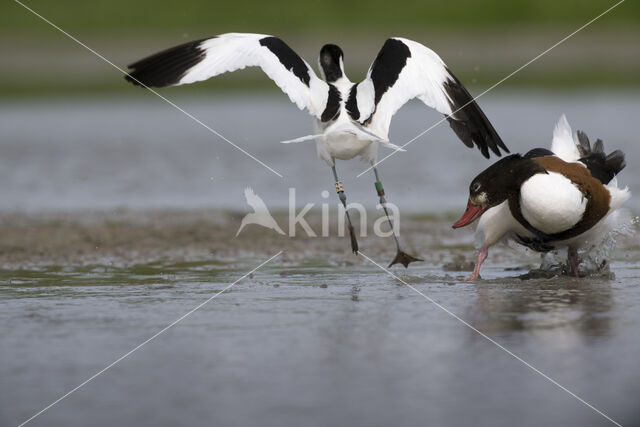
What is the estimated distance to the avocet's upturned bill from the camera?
323 inches

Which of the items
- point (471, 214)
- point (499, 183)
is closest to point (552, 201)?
point (499, 183)

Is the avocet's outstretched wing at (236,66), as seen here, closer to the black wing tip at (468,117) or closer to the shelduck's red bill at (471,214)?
the black wing tip at (468,117)

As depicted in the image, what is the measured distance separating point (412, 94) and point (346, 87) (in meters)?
0.65

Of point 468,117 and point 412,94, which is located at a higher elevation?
point 412,94

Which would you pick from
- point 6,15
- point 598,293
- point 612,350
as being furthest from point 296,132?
point 6,15

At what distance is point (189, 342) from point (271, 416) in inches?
55.1

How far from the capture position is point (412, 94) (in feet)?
27.0

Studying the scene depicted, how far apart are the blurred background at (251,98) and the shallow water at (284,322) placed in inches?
11.3

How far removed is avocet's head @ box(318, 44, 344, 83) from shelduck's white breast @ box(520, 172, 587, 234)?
226 centimetres

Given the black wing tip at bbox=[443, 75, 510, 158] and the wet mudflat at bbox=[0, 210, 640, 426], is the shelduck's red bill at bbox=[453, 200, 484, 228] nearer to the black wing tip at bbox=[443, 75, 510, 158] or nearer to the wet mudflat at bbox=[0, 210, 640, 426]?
the wet mudflat at bbox=[0, 210, 640, 426]

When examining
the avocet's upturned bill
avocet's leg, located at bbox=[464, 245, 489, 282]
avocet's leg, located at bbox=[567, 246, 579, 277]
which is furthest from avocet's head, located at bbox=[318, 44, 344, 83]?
avocet's leg, located at bbox=[567, 246, 579, 277]

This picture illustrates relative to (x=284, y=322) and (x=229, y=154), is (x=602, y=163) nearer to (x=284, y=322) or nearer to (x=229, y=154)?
(x=284, y=322)

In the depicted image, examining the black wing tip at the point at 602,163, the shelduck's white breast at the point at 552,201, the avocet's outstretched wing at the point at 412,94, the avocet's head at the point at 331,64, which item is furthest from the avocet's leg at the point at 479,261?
the avocet's head at the point at 331,64

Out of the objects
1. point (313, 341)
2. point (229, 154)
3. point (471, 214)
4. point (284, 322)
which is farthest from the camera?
point (229, 154)
